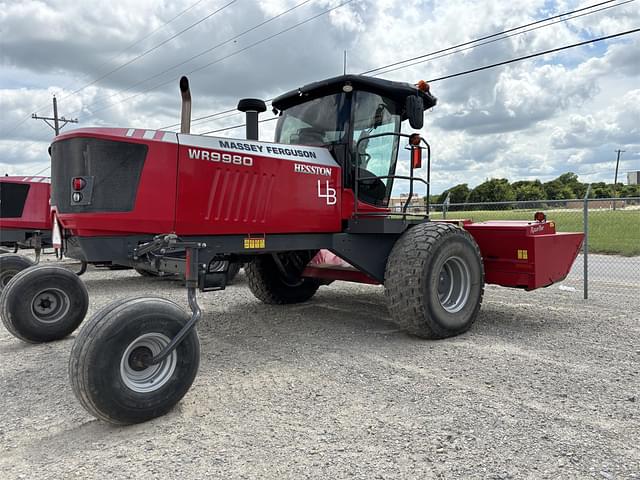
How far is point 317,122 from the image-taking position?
564cm

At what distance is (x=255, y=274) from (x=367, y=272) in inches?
84.6

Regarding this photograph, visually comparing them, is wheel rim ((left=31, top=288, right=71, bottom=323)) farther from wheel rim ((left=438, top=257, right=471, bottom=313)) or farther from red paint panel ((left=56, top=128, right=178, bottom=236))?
wheel rim ((left=438, top=257, right=471, bottom=313))

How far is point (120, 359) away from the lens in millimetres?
3184

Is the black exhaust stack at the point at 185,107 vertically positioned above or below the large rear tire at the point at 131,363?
above

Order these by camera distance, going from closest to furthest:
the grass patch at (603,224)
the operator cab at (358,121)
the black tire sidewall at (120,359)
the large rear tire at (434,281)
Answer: the black tire sidewall at (120,359), the large rear tire at (434,281), the operator cab at (358,121), the grass patch at (603,224)

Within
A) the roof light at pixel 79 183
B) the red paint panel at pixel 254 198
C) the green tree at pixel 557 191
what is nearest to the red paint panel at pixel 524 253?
the red paint panel at pixel 254 198

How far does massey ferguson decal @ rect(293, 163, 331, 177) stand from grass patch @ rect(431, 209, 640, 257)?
9168 mm

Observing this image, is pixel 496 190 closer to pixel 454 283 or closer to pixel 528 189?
pixel 528 189

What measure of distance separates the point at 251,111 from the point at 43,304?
9.83 feet

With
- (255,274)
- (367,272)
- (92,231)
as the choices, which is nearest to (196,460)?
(92,231)

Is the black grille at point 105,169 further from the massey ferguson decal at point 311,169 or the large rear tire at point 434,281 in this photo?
the large rear tire at point 434,281

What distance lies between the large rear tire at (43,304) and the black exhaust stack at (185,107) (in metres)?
2.31

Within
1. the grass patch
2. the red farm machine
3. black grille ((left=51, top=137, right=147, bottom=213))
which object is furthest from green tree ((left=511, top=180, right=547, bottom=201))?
black grille ((left=51, top=137, right=147, bottom=213))

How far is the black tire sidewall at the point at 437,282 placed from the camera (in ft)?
16.5
